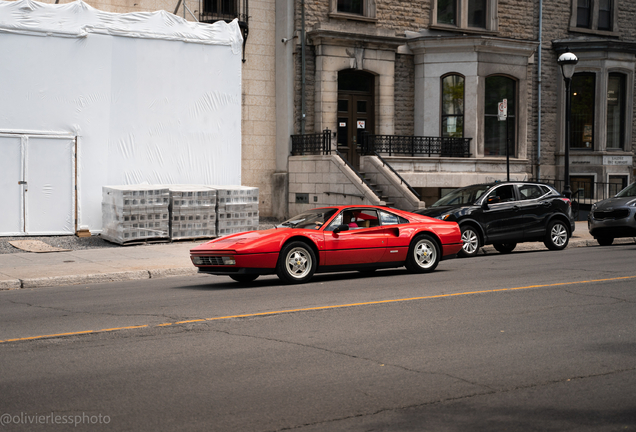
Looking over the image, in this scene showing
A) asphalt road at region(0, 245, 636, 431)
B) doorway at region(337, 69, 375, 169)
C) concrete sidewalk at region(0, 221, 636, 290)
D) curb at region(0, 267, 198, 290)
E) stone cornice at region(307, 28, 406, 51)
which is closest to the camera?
asphalt road at region(0, 245, 636, 431)

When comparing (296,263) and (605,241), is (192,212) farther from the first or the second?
(605,241)

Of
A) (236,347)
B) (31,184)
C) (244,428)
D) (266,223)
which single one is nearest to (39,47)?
(31,184)

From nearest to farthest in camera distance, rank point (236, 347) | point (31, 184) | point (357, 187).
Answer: point (236, 347)
point (31, 184)
point (357, 187)

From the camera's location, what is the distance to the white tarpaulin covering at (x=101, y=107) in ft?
60.3

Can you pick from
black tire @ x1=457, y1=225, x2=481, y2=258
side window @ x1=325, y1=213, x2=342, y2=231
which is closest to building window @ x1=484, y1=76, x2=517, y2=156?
black tire @ x1=457, y1=225, x2=481, y2=258

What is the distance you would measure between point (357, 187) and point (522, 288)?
1197 centimetres

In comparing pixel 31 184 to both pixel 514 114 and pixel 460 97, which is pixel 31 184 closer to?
pixel 460 97

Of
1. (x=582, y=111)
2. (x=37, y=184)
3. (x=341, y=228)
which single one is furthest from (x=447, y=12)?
(x=341, y=228)

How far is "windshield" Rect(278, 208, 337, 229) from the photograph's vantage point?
12.0 m

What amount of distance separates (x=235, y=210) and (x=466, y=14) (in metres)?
13.9

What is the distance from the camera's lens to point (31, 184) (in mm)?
18328

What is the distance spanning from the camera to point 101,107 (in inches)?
772

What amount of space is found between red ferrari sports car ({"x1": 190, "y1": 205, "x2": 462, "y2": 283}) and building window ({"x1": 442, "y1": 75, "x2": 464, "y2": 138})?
48.1 ft

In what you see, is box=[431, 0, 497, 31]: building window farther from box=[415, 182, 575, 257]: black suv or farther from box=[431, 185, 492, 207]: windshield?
box=[415, 182, 575, 257]: black suv
